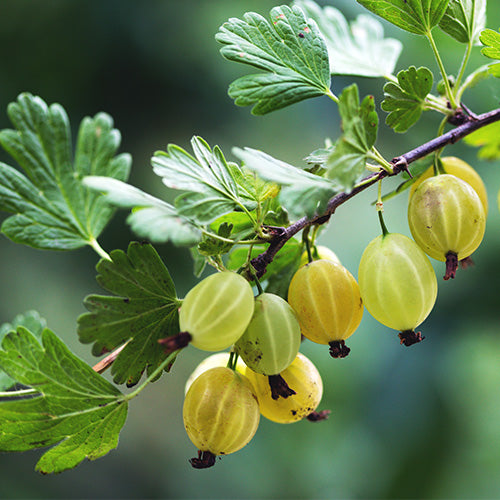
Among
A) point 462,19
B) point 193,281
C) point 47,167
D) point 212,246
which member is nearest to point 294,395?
point 212,246

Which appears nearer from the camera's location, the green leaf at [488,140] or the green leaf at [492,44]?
the green leaf at [492,44]

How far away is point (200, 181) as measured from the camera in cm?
32

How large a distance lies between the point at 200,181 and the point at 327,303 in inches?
5.3

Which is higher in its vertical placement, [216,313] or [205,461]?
[216,313]

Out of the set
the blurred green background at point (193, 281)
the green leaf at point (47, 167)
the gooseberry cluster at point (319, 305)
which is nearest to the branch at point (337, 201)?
the gooseberry cluster at point (319, 305)

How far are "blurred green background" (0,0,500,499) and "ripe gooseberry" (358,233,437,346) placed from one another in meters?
1.14

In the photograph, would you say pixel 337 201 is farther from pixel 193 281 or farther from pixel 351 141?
pixel 193 281

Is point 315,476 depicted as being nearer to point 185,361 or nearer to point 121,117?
point 185,361

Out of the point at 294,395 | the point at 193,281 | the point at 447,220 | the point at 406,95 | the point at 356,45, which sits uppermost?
the point at 356,45

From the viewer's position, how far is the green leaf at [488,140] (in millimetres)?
531

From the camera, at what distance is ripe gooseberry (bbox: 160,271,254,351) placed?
306 mm

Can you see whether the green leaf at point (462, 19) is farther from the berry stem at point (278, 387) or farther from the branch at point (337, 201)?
the berry stem at point (278, 387)

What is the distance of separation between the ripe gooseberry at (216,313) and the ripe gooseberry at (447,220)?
0.14 metres

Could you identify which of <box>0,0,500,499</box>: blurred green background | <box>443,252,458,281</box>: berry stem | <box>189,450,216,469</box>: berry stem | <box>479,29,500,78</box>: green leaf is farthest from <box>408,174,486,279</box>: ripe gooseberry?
<box>0,0,500,499</box>: blurred green background
